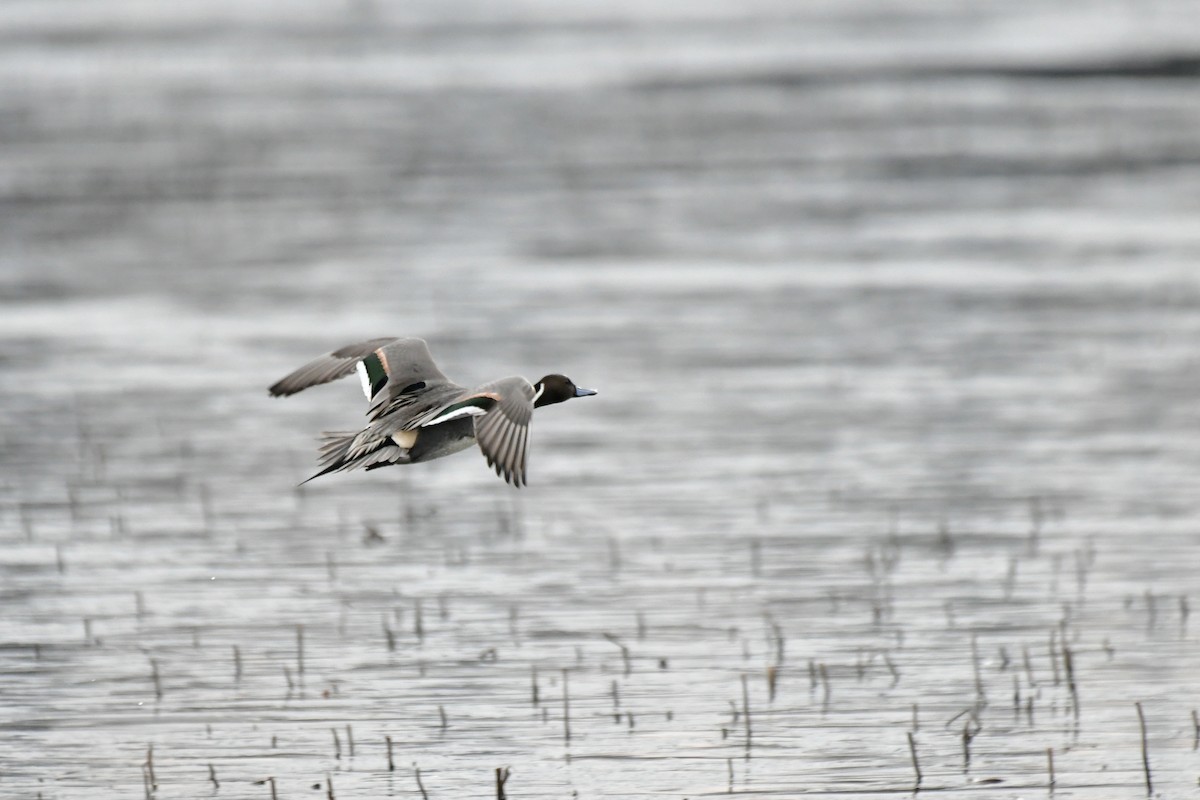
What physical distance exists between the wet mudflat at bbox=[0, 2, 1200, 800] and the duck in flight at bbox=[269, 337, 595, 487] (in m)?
0.94

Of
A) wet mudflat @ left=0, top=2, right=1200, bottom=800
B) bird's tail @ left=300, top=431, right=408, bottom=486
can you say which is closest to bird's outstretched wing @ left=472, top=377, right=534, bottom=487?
bird's tail @ left=300, top=431, right=408, bottom=486

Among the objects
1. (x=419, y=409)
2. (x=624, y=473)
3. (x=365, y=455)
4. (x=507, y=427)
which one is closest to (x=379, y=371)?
(x=419, y=409)

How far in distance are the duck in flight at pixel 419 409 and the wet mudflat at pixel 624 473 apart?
0.94 m

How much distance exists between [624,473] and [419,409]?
14.0 ft

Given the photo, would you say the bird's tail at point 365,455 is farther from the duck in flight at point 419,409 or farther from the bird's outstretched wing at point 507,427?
the bird's outstretched wing at point 507,427

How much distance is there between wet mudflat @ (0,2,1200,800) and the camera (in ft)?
25.9

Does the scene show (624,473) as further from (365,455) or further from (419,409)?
(365,455)

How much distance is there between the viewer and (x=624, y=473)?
1253 cm

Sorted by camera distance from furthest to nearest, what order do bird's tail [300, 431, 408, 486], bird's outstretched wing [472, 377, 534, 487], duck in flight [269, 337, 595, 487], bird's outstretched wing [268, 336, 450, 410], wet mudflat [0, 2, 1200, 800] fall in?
bird's outstretched wing [268, 336, 450, 410] → bird's tail [300, 431, 408, 486] → wet mudflat [0, 2, 1200, 800] → duck in flight [269, 337, 595, 487] → bird's outstretched wing [472, 377, 534, 487]

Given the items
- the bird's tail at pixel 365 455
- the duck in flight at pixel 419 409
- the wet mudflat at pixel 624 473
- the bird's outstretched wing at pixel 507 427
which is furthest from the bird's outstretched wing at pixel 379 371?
the wet mudflat at pixel 624 473

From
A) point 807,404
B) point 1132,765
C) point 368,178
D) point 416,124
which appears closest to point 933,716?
point 1132,765

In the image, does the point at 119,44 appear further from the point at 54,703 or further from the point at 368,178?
the point at 54,703

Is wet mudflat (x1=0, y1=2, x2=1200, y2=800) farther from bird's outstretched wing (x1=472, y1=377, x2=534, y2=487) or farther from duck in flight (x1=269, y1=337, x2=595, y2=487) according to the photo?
bird's outstretched wing (x1=472, y1=377, x2=534, y2=487)

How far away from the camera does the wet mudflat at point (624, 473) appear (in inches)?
311
